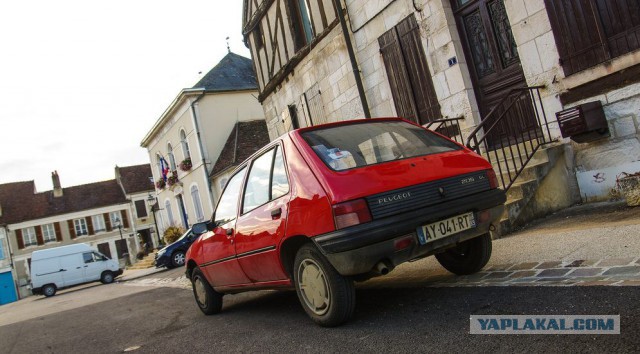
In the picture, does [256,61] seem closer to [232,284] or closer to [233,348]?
[232,284]

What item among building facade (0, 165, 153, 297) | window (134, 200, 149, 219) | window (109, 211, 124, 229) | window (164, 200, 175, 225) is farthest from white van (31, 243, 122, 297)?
window (109, 211, 124, 229)

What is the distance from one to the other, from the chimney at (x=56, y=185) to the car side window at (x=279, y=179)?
164ft

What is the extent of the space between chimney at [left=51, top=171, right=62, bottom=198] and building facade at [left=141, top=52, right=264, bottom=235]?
78.5ft

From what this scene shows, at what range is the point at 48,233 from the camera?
44.0 m

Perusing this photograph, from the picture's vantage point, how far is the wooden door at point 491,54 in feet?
23.5

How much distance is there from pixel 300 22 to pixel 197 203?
1527 centimetres

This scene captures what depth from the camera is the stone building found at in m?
5.64

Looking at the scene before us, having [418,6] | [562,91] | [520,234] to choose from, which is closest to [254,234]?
[520,234]

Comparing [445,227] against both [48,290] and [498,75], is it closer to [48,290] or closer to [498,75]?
[498,75]

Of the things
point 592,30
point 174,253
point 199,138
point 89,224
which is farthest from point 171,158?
point 592,30

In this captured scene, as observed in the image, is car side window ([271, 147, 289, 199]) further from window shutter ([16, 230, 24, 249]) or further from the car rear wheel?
window shutter ([16, 230, 24, 249])

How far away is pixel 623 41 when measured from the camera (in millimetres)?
5418

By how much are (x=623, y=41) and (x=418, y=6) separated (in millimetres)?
3837

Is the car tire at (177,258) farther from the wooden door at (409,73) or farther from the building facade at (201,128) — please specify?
the wooden door at (409,73)
